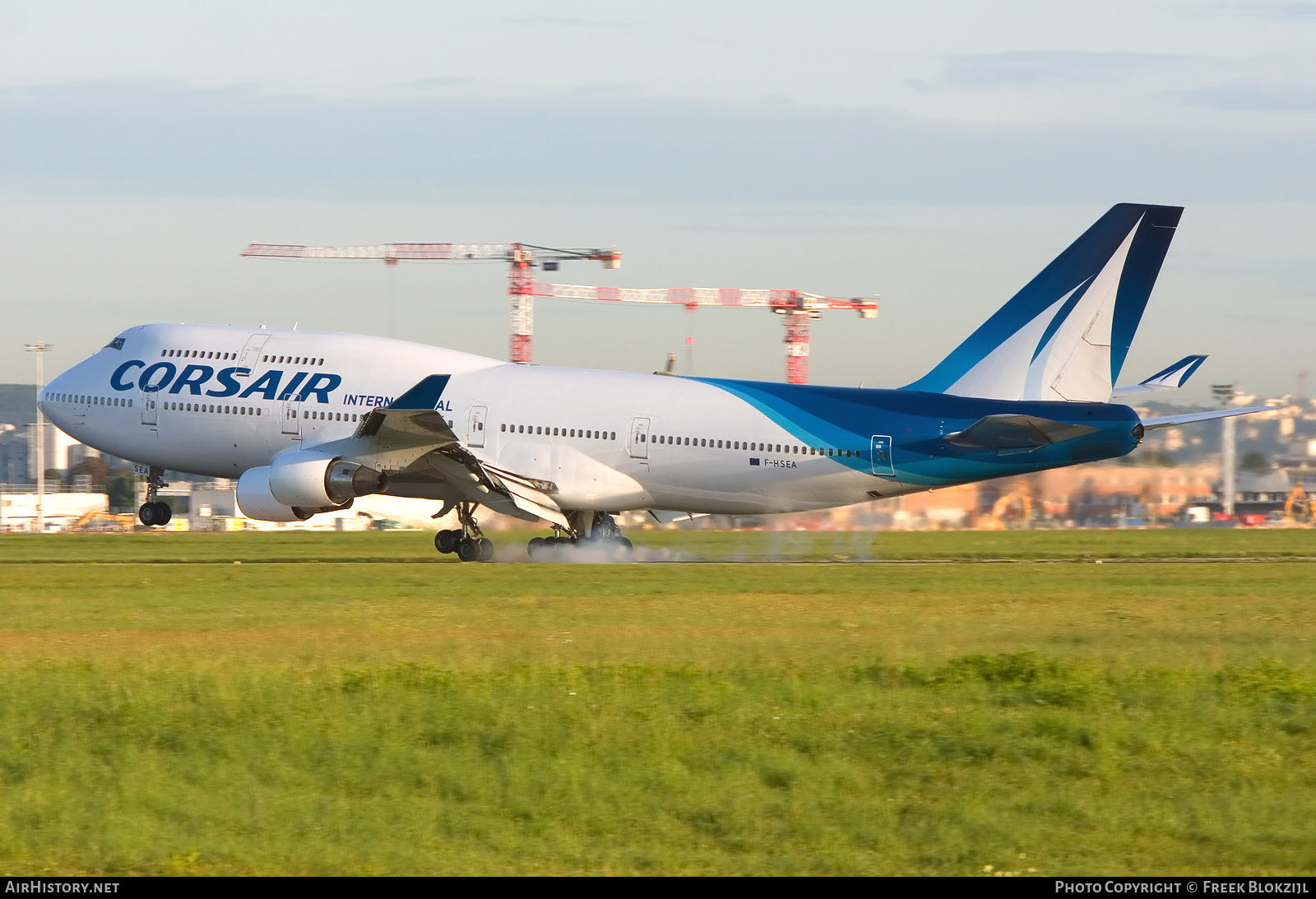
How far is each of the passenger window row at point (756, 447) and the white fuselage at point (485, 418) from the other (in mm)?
43

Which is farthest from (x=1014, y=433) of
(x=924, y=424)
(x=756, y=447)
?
(x=756, y=447)

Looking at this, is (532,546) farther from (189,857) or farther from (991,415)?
(189,857)

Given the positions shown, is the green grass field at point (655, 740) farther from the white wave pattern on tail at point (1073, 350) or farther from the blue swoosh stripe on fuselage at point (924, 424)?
the white wave pattern on tail at point (1073, 350)

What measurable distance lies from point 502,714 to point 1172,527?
Result: 61.6 metres

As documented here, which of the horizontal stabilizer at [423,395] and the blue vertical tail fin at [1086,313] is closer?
the blue vertical tail fin at [1086,313]

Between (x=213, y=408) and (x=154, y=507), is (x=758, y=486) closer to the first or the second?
(x=213, y=408)

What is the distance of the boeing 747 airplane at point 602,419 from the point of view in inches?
1554

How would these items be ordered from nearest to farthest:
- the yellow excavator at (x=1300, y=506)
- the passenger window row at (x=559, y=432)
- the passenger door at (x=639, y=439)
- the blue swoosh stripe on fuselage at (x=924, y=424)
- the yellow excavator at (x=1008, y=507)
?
the blue swoosh stripe on fuselage at (x=924, y=424), the passenger door at (x=639, y=439), the passenger window row at (x=559, y=432), the yellow excavator at (x=1008, y=507), the yellow excavator at (x=1300, y=506)

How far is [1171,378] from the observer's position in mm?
43031

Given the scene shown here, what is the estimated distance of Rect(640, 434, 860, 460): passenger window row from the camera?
40750 mm

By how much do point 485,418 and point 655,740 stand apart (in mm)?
27705

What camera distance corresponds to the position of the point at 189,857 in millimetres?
13336

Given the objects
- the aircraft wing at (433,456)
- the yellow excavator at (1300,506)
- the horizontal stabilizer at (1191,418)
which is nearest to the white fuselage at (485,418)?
the aircraft wing at (433,456)

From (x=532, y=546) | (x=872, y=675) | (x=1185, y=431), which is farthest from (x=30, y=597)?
(x=1185, y=431)
